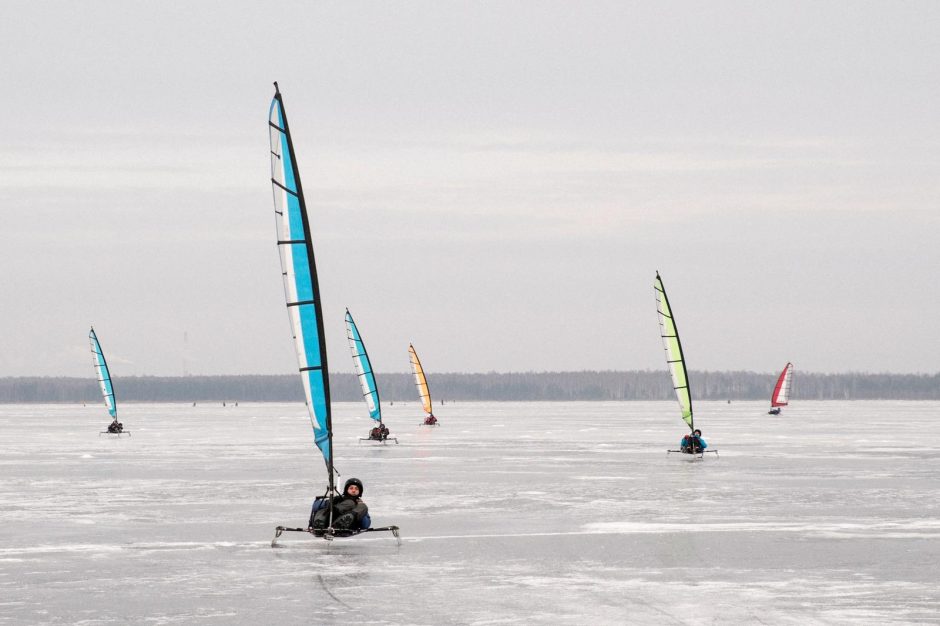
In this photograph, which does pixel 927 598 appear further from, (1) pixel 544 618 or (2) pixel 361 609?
(2) pixel 361 609

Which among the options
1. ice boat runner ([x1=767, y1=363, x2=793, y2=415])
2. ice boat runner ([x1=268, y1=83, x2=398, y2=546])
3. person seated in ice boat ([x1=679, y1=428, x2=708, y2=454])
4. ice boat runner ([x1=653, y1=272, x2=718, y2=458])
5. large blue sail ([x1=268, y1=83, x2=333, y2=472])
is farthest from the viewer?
ice boat runner ([x1=767, y1=363, x2=793, y2=415])

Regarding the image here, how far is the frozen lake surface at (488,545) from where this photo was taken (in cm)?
1219

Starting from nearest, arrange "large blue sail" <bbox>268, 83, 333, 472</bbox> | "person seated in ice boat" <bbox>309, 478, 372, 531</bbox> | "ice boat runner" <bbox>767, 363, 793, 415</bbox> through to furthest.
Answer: "person seated in ice boat" <bbox>309, 478, 372, 531</bbox> < "large blue sail" <bbox>268, 83, 333, 472</bbox> < "ice boat runner" <bbox>767, 363, 793, 415</bbox>

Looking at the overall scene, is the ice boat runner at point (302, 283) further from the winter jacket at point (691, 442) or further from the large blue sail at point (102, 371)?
the large blue sail at point (102, 371)

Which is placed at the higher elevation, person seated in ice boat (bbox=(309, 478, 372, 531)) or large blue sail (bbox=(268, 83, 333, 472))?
large blue sail (bbox=(268, 83, 333, 472))

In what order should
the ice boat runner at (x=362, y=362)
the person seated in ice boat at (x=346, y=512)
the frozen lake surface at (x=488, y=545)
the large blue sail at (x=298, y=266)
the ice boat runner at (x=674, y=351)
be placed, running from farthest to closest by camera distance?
1. the ice boat runner at (x=362, y=362)
2. the ice boat runner at (x=674, y=351)
3. the large blue sail at (x=298, y=266)
4. the person seated in ice boat at (x=346, y=512)
5. the frozen lake surface at (x=488, y=545)

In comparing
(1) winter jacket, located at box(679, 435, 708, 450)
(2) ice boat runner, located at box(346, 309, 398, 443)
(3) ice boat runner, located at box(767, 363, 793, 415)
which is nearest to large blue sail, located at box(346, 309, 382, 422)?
(2) ice boat runner, located at box(346, 309, 398, 443)

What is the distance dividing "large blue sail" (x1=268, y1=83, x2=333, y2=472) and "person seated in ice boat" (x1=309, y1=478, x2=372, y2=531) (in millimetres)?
403

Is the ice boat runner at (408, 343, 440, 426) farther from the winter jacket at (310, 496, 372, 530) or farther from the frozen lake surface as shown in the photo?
the winter jacket at (310, 496, 372, 530)

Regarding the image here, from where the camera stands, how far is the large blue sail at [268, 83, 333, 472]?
57.6ft

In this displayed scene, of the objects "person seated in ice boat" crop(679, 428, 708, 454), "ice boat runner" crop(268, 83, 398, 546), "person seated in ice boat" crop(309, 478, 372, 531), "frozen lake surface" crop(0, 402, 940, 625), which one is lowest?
"frozen lake surface" crop(0, 402, 940, 625)

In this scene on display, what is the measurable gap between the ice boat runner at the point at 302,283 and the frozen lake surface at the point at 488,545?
441mm

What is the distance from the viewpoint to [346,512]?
17.5 m

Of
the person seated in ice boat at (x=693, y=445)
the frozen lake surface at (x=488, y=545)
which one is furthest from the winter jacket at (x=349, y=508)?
the person seated in ice boat at (x=693, y=445)
